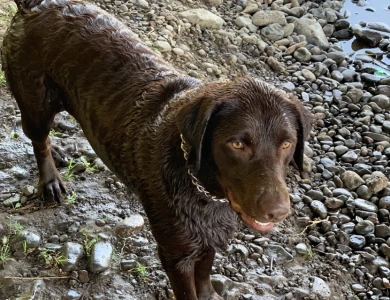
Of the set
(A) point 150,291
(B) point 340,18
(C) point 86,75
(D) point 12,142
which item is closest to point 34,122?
(C) point 86,75

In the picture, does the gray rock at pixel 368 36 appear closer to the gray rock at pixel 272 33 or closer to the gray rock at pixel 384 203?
the gray rock at pixel 272 33

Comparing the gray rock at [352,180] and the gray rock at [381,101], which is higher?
the gray rock at [381,101]

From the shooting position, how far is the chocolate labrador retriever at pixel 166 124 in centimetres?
284

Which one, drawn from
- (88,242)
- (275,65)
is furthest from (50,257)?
(275,65)

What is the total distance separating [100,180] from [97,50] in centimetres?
148

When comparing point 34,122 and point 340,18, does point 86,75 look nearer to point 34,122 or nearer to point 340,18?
point 34,122

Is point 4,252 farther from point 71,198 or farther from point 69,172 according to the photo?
point 69,172

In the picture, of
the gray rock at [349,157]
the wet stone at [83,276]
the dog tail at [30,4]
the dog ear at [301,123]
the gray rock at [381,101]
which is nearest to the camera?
Answer: the dog ear at [301,123]

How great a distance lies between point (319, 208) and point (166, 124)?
2261 mm

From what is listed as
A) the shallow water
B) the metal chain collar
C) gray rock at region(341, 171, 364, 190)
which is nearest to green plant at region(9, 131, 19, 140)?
the metal chain collar

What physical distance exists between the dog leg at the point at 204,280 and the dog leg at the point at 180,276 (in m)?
0.24

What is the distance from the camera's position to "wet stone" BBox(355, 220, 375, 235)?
4.92m

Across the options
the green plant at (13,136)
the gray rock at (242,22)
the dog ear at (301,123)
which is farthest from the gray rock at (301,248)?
the gray rock at (242,22)

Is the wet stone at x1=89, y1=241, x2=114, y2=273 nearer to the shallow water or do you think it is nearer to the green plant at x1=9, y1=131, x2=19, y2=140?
the green plant at x1=9, y1=131, x2=19, y2=140
